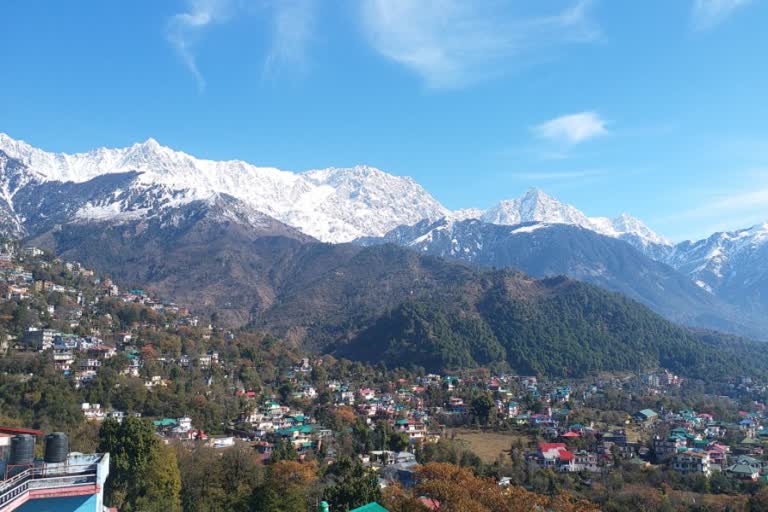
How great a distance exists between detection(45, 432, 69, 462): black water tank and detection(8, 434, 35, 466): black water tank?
312 mm

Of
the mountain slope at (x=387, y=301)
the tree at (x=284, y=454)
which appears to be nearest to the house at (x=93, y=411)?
the tree at (x=284, y=454)

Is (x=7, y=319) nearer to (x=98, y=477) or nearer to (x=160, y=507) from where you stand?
(x=160, y=507)

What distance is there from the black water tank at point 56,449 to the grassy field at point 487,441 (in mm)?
32359

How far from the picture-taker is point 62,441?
14.1 metres

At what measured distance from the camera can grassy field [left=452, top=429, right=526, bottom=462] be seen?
149 ft

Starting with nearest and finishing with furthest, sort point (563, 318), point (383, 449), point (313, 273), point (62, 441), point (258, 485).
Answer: point (62, 441), point (258, 485), point (383, 449), point (563, 318), point (313, 273)

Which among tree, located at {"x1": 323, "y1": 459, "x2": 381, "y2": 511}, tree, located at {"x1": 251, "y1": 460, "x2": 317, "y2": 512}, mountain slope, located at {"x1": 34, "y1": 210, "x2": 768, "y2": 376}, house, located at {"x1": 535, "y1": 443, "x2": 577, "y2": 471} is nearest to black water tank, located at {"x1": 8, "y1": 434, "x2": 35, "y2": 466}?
tree, located at {"x1": 251, "y1": 460, "x2": 317, "y2": 512}

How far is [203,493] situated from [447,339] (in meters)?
67.4

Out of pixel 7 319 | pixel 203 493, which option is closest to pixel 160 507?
pixel 203 493

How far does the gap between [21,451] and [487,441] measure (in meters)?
41.0

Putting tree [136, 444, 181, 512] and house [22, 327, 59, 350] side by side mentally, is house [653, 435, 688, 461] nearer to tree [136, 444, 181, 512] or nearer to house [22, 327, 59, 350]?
tree [136, 444, 181, 512]

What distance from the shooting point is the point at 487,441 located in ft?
165

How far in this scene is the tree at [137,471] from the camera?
1048 inches

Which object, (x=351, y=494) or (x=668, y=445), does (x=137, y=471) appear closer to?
(x=351, y=494)
